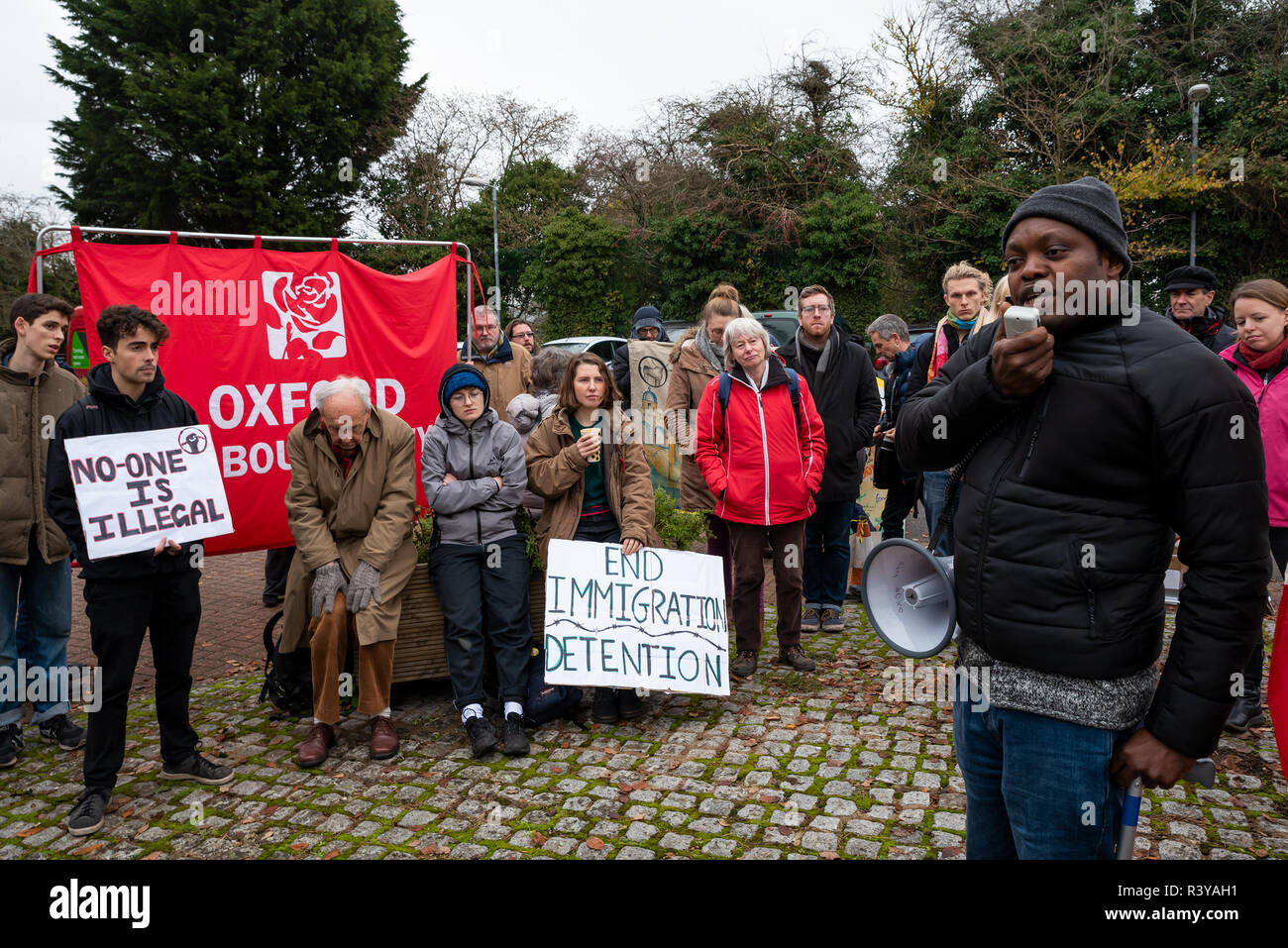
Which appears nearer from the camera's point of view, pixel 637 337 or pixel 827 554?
pixel 827 554

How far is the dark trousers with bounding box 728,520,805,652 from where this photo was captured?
219 inches

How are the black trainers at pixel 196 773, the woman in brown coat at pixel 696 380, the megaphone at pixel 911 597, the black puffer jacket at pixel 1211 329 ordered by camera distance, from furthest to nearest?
the woman in brown coat at pixel 696 380 → the black puffer jacket at pixel 1211 329 → the black trainers at pixel 196 773 → the megaphone at pixel 911 597

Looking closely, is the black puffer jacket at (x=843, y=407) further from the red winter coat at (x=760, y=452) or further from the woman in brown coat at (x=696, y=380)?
the red winter coat at (x=760, y=452)

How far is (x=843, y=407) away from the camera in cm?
634

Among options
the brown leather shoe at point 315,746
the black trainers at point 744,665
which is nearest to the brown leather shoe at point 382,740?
the brown leather shoe at point 315,746

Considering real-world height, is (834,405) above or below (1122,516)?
above

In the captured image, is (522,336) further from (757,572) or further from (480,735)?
(480,735)

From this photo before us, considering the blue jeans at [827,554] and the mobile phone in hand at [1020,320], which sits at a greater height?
the mobile phone in hand at [1020,320]

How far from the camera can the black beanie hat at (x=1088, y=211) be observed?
1.83 meters

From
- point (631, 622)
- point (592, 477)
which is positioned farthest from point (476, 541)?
point (631, 622)

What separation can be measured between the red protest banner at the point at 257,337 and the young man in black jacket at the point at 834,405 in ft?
9.98

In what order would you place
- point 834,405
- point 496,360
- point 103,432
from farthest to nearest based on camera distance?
point 496,360 < point 834,405 < point 103,432

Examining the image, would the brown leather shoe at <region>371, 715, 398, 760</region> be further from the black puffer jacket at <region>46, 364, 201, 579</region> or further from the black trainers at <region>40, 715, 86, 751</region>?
the black trainers at <region>40, 715, 86, 751</region>

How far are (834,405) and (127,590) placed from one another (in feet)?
15.1
